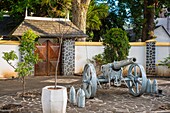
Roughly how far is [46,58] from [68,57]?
125 centimetres

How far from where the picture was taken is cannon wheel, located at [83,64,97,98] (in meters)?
8.71

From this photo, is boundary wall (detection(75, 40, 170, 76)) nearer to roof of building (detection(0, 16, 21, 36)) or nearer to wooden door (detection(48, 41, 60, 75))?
wooden door (detection(48, 41, 60, 75))

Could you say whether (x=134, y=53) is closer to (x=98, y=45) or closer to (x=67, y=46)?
(x=98, y=45)

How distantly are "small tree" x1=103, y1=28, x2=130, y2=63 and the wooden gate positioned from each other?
4.41m

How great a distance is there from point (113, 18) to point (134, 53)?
28.0 feet

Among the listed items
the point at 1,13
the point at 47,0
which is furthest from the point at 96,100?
the point at 1,13

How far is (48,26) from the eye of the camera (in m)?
16.1

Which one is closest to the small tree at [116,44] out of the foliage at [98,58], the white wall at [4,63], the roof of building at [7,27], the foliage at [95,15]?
the foliage at [98,58]

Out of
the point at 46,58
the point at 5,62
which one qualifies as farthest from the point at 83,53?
the point at 5,62

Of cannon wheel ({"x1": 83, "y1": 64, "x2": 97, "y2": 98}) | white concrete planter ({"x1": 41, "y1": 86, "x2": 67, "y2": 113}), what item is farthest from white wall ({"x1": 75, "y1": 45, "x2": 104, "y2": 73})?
white concrete planter ({"x1": 41, "y1": 86, "x2": 67, "y2": 113})

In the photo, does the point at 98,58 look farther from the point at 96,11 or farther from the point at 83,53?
the point at 96,11

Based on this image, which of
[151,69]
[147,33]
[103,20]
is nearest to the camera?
[151,69]

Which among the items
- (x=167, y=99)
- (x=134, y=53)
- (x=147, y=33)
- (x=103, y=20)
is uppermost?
(x=103, y=20)

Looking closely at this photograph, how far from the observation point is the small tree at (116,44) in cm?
1201
